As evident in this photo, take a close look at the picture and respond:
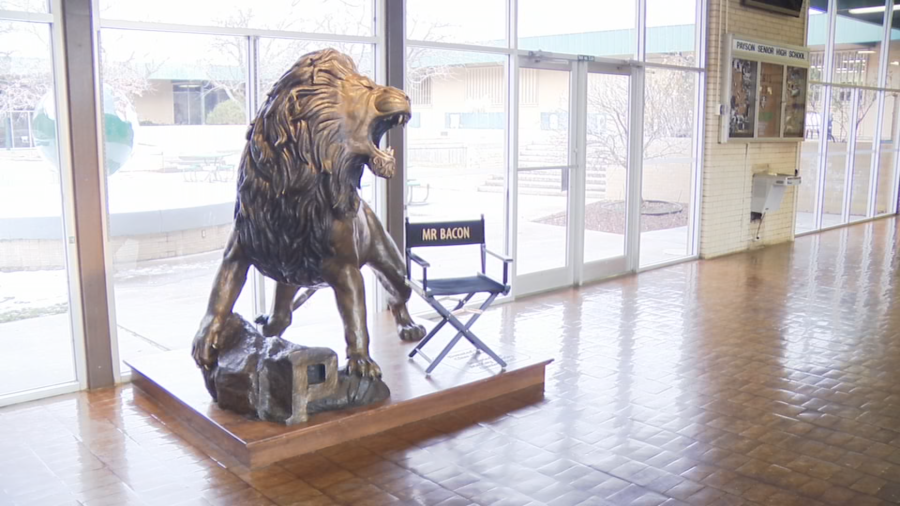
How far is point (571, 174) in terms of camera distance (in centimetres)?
Result: 752

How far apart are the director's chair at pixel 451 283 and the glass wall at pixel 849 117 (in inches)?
313

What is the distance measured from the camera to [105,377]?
4.70m

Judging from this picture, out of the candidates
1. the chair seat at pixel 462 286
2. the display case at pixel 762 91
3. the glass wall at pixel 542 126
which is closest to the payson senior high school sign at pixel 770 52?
the display case at pixel 762 91

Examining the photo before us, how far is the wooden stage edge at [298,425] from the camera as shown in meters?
3.57

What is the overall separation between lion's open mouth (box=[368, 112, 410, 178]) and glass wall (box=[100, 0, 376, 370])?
4.38ft

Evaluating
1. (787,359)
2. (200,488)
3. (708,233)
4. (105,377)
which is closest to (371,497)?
(200,488)

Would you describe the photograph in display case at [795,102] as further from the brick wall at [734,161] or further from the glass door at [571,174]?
the glass door at [571,174]

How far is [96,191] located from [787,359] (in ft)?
14.3

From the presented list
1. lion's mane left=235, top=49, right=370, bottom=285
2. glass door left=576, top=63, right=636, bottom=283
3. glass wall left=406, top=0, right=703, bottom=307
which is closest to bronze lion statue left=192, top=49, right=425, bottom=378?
lion's mane left=235, top=49, right=370, bottom=285

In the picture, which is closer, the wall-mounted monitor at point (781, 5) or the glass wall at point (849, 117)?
the wall-mounted monitor at point (781, 5)

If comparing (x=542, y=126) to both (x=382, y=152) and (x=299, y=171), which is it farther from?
(x=299, y=171)

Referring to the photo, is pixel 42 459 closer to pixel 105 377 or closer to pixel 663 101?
pixel 105 377

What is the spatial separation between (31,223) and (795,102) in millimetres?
8828

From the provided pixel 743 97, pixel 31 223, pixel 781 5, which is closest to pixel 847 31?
pixel 781 5
